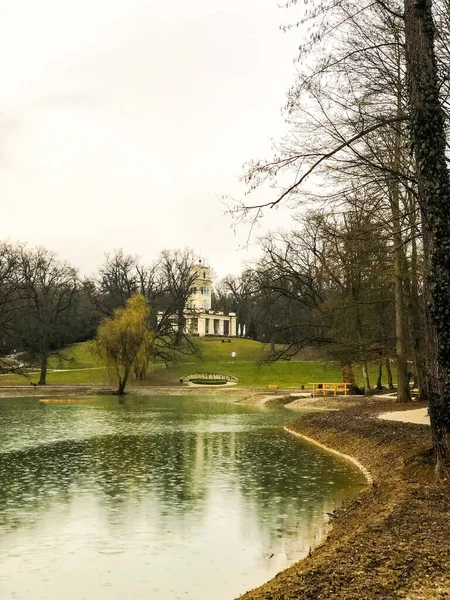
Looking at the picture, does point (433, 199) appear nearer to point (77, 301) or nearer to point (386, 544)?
point (386, 544)

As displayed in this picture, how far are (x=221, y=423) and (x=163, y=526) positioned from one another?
16203mm

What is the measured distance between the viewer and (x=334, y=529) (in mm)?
8672

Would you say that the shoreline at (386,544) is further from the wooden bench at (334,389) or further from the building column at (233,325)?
the building column at (233,325)

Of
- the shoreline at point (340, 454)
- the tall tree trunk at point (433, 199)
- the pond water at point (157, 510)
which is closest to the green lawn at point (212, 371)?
the shoreline at point (340, 454)

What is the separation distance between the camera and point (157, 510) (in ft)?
33.7

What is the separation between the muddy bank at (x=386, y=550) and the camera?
518cm

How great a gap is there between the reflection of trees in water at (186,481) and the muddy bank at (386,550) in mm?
945

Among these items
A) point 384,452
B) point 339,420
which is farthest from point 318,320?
point 384,452

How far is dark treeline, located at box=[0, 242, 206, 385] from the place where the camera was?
53062 millimetres

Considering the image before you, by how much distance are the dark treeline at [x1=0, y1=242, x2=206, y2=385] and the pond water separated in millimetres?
31856

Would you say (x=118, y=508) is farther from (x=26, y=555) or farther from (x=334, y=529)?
(x=334, y=529)

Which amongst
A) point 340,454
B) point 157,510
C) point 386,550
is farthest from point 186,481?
point 386,550

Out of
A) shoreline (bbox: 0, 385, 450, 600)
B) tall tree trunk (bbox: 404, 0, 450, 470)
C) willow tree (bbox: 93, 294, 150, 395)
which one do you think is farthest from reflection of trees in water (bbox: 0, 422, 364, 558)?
willow tree (bbox: 93, 294, 150, 395)

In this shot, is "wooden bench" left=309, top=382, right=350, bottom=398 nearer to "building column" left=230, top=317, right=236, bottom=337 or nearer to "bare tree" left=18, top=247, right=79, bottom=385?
"bare tree" left=18, top=247, right=79, bottom=385
